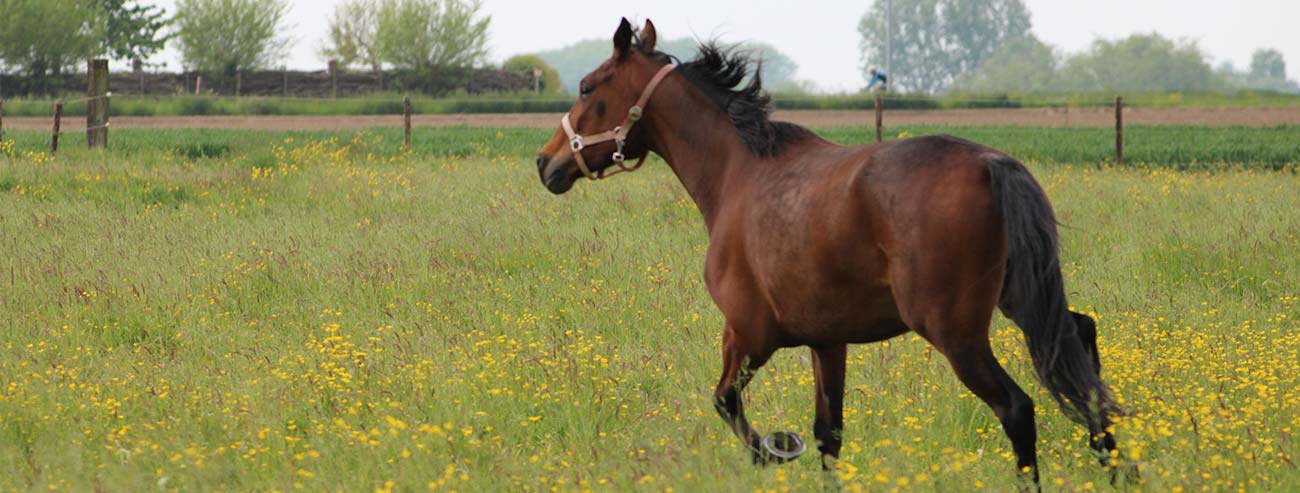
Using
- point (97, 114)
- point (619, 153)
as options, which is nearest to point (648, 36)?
point (619, 153)

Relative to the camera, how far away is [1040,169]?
53.4ft

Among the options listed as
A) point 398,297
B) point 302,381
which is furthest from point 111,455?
point 398,297

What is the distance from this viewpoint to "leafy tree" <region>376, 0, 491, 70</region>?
50812 mm

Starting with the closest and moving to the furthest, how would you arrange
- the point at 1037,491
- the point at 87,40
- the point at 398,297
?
the point at 1037,491 → the point at 398,297 → the point at 87,40

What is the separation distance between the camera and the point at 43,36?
144 feet

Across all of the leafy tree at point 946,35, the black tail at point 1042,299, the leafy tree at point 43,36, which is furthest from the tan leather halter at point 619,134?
the leafy tree at point 946,35

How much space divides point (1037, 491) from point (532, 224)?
23.5ft

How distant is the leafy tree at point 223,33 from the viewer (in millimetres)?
49031

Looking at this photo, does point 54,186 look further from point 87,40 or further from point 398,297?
point 87,40

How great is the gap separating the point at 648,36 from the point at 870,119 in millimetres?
31240

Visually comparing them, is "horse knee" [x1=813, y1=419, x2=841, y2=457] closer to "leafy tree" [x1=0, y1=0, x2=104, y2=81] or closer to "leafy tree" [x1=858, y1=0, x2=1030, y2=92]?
"leafy tree" [x1=0, y1=0, x2=104, y2=81]

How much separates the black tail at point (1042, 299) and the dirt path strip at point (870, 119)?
2704 centimetres

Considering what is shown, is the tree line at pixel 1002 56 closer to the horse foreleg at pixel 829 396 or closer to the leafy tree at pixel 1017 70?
the leafy tree at pixel 1017 70

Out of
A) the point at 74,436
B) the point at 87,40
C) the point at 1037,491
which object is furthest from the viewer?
the point at 87,40
